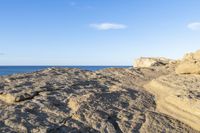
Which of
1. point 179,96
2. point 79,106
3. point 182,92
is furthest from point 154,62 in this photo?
point 79,106

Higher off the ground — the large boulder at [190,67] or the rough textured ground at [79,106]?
the large boulder at [190,67]

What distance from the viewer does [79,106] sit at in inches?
374

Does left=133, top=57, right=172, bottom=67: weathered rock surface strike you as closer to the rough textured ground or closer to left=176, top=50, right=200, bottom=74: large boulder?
left=176, top=50, right=200, bottom=74: large boulder

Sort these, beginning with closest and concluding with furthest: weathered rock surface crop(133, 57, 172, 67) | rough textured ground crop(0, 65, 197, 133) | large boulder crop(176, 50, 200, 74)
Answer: rough textured ground crop(0, 65, 197, 133) → large boulder crop(176, 50, 200, 74) → weathered rock surface crop(133, 57, 172, 67)

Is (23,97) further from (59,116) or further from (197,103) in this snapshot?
(197,103)

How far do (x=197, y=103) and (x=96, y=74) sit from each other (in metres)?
4.67

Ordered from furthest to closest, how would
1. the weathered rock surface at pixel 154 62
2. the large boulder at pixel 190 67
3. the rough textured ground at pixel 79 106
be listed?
1. the weathered rock surface at pixel 154 62
2. the large boulder at pixel 190 67
3. the rough textured ground at pixel 79 106

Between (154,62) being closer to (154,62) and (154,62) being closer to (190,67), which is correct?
(154,62)

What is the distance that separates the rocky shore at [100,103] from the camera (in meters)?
8.69

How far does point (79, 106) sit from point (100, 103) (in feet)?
2.22

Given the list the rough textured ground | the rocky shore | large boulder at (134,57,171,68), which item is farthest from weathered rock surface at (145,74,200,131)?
large boulder at (134,57,171,68)

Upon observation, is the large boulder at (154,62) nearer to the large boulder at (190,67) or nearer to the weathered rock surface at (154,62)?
the weathered rock surface at (154,62)

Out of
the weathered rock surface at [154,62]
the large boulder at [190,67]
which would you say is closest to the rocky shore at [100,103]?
the large boulder at [190,67]

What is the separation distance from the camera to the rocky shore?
869 centimetres
